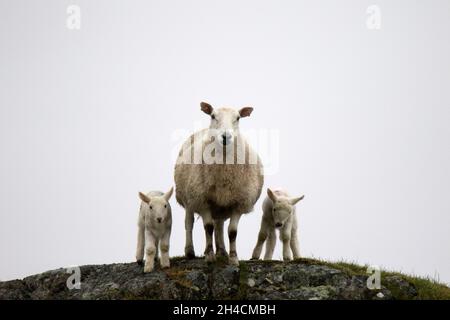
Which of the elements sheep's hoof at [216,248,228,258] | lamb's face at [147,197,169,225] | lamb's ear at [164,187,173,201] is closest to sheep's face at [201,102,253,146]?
lamb's ear at [164,187,173,201]

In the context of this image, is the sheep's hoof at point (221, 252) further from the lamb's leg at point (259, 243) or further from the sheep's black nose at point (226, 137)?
the sheep's black nose at point (226, 137)

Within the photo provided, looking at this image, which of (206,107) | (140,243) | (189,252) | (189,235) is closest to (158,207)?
(140,243)

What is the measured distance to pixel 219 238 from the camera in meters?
14.3

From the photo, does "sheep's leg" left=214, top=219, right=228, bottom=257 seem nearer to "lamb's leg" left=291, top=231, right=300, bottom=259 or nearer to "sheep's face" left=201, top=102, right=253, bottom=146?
"lamb's leg" left=291, top=231, right=300, bottom=259

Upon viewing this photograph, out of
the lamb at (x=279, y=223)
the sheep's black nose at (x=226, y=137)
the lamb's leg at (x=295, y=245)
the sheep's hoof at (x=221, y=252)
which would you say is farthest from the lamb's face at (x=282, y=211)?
the sheep's black nose at (x=226, y=137)

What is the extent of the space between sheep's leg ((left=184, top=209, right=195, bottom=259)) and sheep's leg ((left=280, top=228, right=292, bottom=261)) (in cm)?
246

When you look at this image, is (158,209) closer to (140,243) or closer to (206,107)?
(140,243)

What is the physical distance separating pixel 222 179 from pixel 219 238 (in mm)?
1902

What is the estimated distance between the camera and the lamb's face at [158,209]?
12209 millimetres
